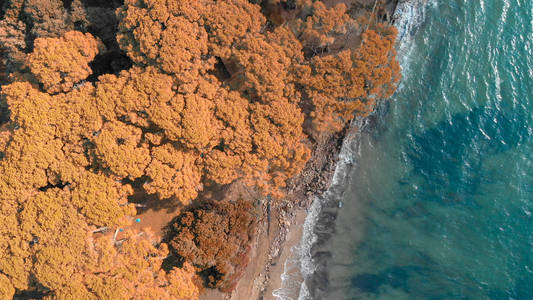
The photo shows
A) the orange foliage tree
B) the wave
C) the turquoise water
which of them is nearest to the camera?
the orange foliage tree

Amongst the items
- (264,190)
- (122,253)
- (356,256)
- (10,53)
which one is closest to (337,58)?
(264,190)

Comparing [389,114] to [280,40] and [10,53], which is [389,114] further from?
[10,53]

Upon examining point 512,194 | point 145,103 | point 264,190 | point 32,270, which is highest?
point 512,194

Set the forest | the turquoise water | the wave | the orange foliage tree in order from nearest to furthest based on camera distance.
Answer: the forest → the orange foliage tree → the turquoise water → the wave

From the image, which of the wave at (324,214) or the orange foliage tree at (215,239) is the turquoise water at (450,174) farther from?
the orange foliage tree at (215,239)

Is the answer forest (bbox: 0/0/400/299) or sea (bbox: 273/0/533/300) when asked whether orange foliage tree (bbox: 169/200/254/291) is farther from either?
sea (bbox: 273/0/533/300)

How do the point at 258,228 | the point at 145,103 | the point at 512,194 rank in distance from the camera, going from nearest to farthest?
the point at 145,103 → the point at 512,194 → the point at 258,228

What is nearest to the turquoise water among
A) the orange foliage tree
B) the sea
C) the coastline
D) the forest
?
the sea
